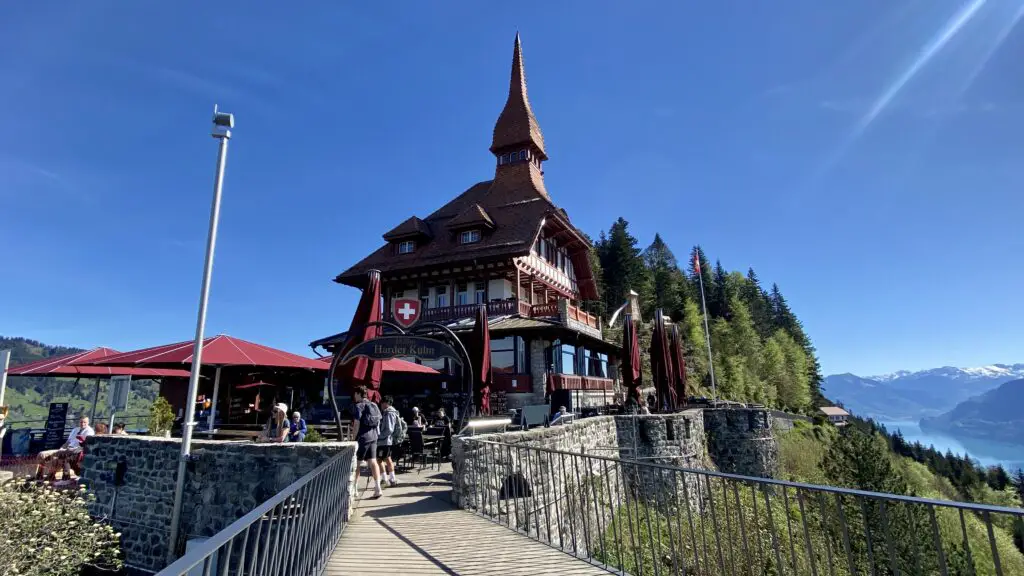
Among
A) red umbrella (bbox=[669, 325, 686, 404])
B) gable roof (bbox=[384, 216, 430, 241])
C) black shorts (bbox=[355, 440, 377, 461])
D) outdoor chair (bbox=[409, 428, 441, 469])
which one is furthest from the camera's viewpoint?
gable roof (bbox=[384, 216, 430, 241])

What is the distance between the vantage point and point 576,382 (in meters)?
23.3

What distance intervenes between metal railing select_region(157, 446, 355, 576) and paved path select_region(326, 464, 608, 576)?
0.27 metres

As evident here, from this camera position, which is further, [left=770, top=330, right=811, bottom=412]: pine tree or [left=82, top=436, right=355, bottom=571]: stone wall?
[left=770, top=330, right=811, bottom=412]: pine tree

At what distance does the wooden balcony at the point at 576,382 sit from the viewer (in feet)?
70.0

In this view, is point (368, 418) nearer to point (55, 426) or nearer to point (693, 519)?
point (693, 519)

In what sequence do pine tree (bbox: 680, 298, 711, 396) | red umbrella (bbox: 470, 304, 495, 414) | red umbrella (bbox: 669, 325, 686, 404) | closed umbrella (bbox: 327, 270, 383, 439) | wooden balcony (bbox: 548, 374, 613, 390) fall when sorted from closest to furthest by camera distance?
closed umbrella (bbox: 327, 270, 383, 439) → red umbrella (bbox: 470, 304, 495, 414) → wooden balcony (bbox: 548, 374, 613, 390) → red umbrella (bbox: 669, 325, 686, 404) → pine tree (bbox: 680, 298, 711, 396)

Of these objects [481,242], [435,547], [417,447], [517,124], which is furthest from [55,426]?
[517,124]

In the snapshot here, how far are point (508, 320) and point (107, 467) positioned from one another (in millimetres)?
14292

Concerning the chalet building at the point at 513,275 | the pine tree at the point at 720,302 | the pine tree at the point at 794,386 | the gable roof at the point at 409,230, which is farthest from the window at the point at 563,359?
the pine tree at the point at 720,302

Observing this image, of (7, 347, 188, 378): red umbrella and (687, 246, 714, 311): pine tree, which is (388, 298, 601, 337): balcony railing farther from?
(687, 246, 714, 311): pine tree

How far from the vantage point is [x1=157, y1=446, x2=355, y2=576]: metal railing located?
2597 mm

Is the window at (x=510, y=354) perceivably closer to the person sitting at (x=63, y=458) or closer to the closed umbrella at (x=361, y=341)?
the closed umbrella at (x=361, y=341)

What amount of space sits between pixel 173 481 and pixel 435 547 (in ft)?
21.0

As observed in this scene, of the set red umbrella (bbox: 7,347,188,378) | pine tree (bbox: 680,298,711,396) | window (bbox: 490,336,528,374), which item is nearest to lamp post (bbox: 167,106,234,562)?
red umbrella (bbox: 7,347,188,378)
